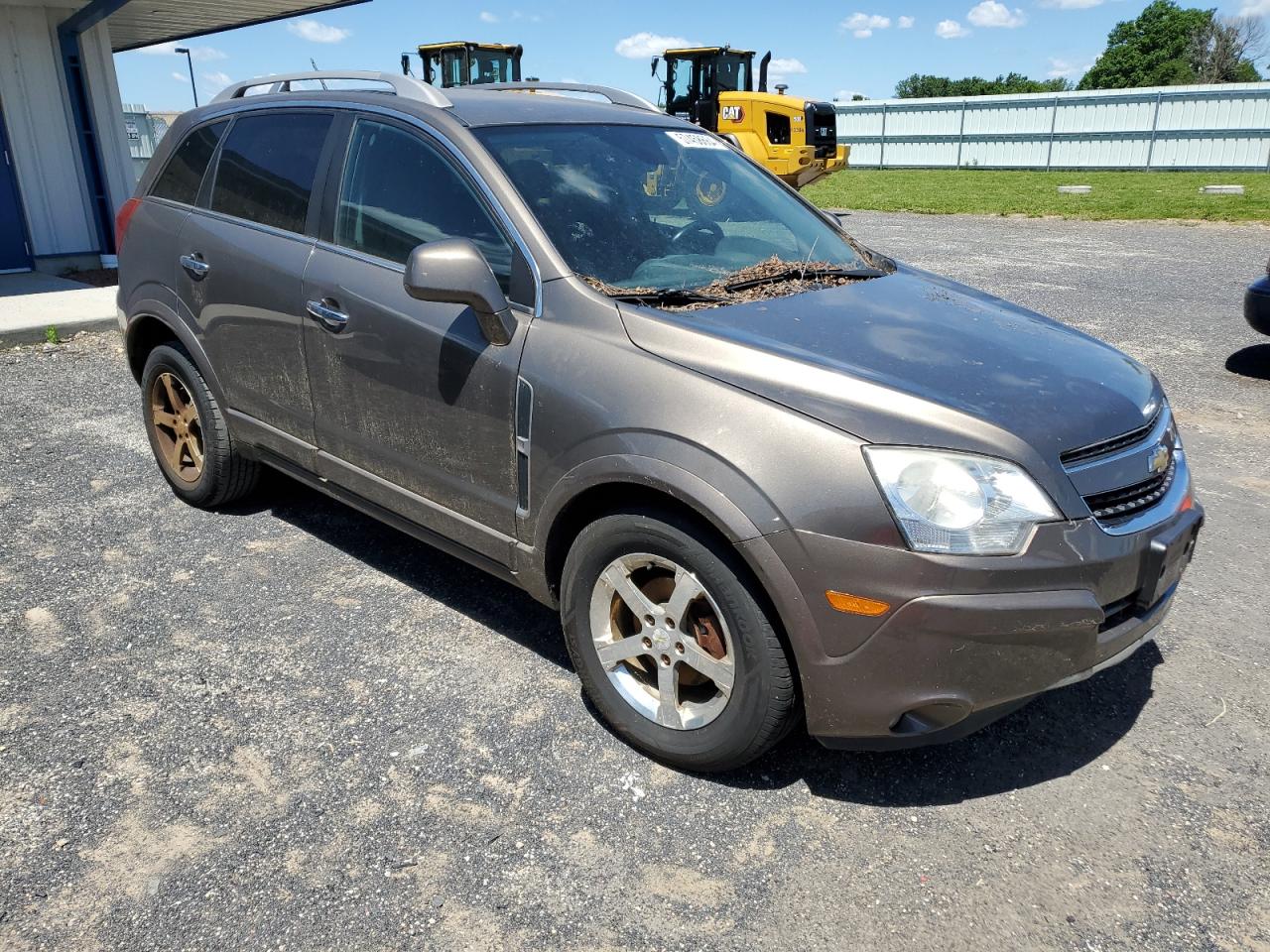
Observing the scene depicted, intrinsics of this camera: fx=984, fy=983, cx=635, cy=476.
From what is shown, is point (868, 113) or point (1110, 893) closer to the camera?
point (1110, 893)

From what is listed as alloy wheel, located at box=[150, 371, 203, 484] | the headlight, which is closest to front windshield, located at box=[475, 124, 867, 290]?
the headlight

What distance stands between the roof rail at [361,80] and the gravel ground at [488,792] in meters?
1.95

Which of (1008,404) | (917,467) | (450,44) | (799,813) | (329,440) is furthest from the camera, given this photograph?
(450,44)

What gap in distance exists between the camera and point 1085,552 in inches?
98.1

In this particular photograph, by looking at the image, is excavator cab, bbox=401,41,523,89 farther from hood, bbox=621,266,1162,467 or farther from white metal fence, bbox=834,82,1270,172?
hood, bbox=621,266,1162,467

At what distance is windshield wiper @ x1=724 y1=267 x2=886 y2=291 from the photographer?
3.35 meters

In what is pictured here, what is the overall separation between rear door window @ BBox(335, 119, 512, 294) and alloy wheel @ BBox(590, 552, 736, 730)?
1052 millimetres

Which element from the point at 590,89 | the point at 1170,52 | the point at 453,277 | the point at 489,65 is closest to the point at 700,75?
the point at 489,65

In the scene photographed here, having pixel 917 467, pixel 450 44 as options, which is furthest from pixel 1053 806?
pixel 450 44

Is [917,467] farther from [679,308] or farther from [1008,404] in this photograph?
[679,308]

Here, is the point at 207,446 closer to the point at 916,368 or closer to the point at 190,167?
the point at 190,167

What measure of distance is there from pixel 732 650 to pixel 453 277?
137cm

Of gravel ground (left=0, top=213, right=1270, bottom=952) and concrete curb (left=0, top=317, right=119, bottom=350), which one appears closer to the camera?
gravel ground (left=0, top=213, right=1270, bottom=952)

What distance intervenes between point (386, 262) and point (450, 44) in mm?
20875
